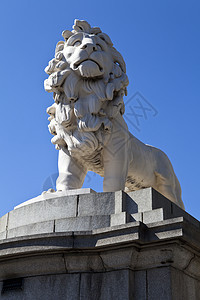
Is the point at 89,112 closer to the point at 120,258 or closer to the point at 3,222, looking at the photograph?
the point at 3,222

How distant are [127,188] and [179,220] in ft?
10.9

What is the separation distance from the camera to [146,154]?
319 inches

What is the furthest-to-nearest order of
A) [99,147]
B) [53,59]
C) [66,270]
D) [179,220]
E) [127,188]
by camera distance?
[127,188] < [53,59] < [99,147] < [66,270] < [179,220]

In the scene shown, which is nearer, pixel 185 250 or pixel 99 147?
pixel 185 250

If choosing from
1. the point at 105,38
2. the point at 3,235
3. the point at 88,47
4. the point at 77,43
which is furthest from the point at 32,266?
the point at 105,38

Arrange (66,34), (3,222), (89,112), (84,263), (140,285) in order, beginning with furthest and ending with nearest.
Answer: (66,34) < (89,112) < (3,222) < (84,263) < (140,285)

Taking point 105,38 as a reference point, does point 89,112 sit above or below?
below

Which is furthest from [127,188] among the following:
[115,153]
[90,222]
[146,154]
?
[90,222]

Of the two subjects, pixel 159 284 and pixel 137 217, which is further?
pixel 137 217

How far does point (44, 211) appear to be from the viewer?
20.6ft

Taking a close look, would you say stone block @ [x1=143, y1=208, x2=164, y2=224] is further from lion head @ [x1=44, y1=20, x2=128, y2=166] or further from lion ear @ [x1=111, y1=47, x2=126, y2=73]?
lion ear @ [x1=111, y1=47, x2=126, y2=73]

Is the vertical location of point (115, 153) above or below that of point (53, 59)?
below

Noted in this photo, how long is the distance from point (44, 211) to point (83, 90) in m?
2.17

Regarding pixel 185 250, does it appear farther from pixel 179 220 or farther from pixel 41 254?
pixel 41 254
